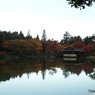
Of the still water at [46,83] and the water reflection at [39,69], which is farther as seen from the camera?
the water reflection at [39,69]

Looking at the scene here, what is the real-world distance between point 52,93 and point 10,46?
27640mm

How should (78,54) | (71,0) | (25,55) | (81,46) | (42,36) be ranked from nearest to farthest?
1. (71,0)
2. (25,55)
3. (78,54)
4. (81,46)
5. (42,36)

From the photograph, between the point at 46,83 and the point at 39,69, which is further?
the point at 39,69

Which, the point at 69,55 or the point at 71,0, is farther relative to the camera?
the point at 69,55

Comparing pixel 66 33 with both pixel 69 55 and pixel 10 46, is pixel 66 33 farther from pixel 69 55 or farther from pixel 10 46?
pixel 10 46

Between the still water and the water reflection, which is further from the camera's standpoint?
the water reflection

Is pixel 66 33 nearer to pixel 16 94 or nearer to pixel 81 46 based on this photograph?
pixel 81 46

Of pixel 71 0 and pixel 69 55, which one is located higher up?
pixel 71 0

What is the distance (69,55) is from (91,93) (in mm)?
31637

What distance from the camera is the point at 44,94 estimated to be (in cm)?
650

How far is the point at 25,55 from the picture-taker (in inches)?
1419

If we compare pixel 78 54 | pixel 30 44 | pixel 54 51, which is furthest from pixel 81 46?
pixel 30 44

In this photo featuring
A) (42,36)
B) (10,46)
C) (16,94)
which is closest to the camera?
(16,94)

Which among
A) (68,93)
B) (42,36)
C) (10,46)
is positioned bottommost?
(68,93)
